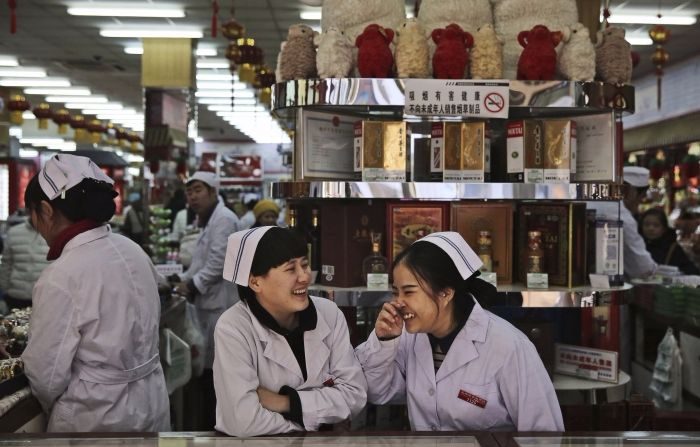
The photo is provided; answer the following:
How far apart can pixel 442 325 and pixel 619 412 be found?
3.45 ft

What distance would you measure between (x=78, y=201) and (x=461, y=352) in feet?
5.00

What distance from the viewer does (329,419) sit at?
2367 millimetres

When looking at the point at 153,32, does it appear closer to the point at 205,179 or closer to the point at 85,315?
the point at 205,179

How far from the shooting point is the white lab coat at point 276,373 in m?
2.26

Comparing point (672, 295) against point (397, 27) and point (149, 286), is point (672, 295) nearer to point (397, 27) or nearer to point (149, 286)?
point (397, 27)

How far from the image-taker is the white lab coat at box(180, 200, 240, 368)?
5992mm

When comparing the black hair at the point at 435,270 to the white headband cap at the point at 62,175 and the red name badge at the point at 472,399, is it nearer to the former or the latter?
the red name badge at the point at 472,399

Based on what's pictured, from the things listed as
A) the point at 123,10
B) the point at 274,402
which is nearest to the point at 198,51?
the point at 123,10

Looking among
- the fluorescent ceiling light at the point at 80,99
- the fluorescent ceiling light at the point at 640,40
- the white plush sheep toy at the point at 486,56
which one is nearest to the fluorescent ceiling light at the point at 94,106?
the fluorescent ceiling light at the point at 80,99

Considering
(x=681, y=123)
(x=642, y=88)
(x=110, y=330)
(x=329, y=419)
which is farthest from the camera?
(x=642, y=88)

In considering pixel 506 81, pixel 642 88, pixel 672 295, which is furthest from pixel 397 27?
pixel 642 88

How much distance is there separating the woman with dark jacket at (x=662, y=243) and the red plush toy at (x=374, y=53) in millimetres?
4083

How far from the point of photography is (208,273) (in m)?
5.97

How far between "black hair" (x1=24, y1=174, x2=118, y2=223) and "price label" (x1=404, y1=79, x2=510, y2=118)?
1.36 meters
